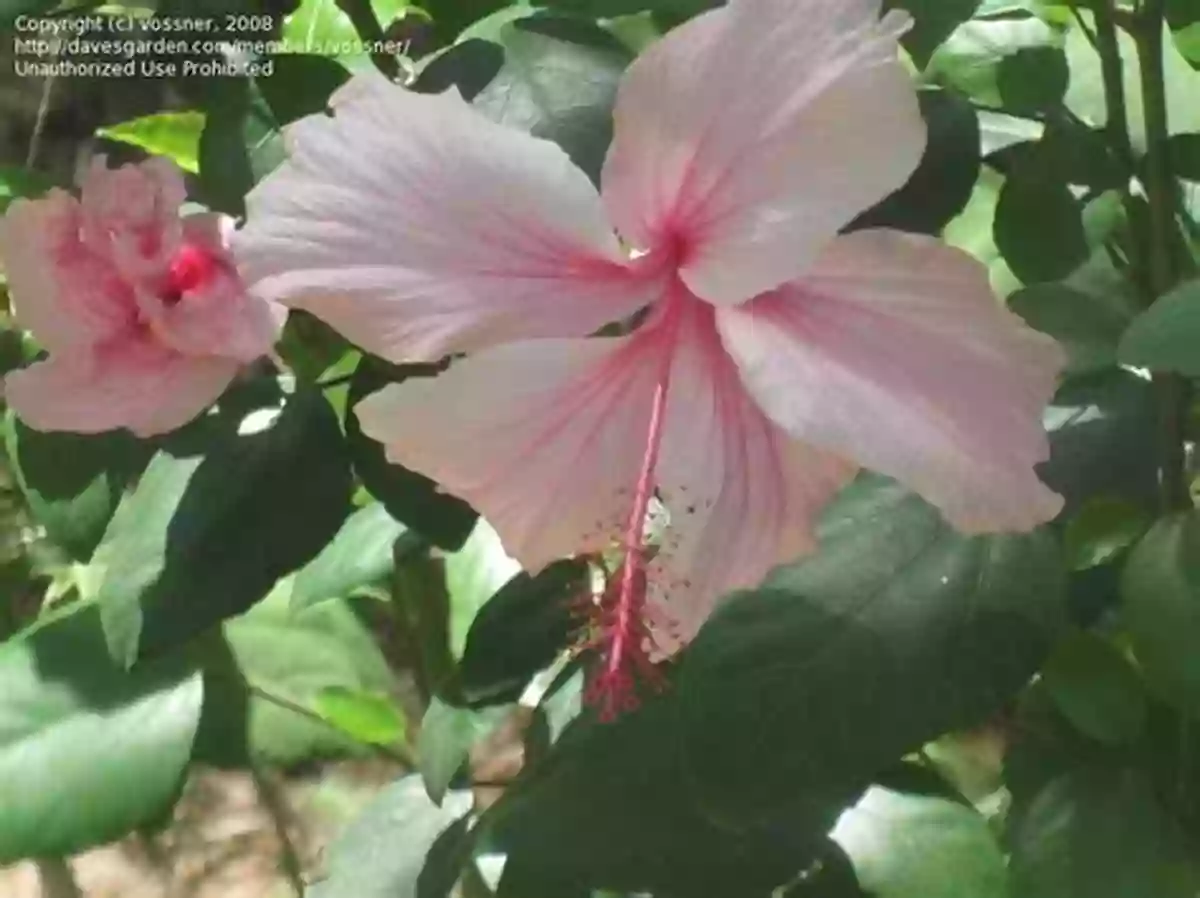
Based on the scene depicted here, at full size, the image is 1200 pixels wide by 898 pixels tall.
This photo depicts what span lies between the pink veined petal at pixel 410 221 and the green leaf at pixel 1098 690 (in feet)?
0.70

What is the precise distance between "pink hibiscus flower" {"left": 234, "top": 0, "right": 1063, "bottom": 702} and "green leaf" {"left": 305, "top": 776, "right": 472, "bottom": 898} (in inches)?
15.4

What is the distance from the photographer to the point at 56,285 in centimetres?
46

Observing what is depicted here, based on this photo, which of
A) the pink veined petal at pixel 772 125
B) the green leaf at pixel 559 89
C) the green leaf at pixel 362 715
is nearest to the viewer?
the pink veined petal at pixel 772 125

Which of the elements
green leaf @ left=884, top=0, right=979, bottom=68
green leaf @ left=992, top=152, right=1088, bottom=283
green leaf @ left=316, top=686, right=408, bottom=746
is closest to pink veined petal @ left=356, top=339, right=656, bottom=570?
green leaf @ left=884, top=0, right=979, bottom=68

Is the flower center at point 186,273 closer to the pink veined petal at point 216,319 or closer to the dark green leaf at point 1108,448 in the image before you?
the pink veined petal at point 216,319

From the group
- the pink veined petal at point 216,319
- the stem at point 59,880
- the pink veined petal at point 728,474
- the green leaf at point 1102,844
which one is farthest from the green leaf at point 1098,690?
the stem at point 59,880

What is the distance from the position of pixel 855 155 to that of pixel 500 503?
0.37 feet

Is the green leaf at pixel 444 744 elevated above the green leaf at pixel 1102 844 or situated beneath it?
situated beneath

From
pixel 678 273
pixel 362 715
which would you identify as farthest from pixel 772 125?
pixel 362 715

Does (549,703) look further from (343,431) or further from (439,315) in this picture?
(439,315)

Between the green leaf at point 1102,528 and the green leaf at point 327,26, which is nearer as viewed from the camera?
the green leaf at point 1102,528

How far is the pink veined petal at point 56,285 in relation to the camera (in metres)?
0.46

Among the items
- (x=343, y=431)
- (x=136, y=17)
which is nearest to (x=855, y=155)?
(x=343, y=431)

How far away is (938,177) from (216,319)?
0.68 ft
